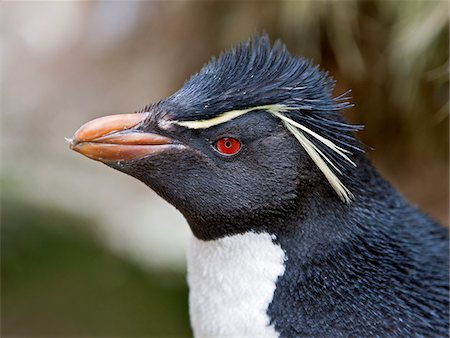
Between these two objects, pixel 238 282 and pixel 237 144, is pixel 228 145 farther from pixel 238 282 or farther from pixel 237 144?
pixel 238 282

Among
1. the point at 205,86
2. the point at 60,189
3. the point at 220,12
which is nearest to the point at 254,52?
the point at 205,86

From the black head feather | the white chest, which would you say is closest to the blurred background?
the black head feather

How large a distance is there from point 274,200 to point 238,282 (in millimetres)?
203

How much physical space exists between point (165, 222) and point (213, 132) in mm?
1970

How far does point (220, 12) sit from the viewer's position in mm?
2793

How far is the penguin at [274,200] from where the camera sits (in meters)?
1.33

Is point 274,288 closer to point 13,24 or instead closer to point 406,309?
point 406,309

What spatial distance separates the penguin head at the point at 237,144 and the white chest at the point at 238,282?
2.0 inches

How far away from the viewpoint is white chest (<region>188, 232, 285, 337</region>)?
142 centimetres

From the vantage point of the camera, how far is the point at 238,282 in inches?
56.9

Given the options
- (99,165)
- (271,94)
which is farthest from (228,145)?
(99,165)

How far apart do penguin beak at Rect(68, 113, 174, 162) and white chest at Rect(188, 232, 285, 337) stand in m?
0.26

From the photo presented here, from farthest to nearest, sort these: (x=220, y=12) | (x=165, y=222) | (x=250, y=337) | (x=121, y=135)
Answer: (x=165, y=222) < (x=220, y=12) < (x=250, y=337) < (x=121, y=135)

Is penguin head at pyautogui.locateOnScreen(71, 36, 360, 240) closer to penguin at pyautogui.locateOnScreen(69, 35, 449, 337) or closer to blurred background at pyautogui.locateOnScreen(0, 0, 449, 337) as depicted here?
penguin at pyautogui.locateOnScreen(69, 35, 449, 337)
